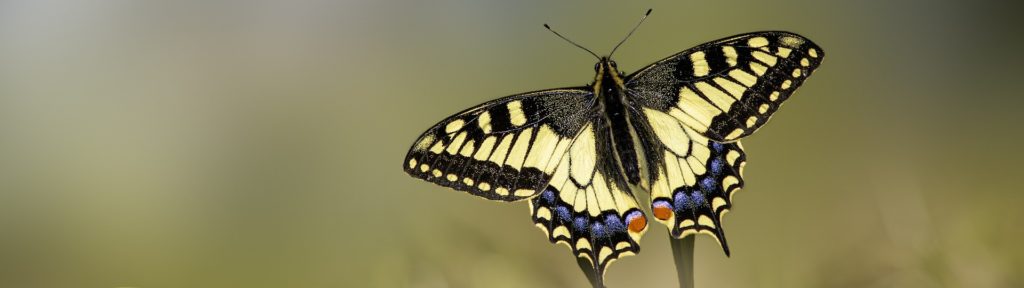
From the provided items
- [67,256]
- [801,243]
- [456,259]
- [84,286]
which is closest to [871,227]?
[801,243]

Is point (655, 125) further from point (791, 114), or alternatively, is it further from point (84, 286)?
point (84, 286)

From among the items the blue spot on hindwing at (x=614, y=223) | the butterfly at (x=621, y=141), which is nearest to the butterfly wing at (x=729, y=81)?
the butterfly at (x=621, y=141)

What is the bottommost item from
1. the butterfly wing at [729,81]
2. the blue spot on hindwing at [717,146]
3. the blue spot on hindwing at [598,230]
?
the blue spot on hindwing at [598,230]

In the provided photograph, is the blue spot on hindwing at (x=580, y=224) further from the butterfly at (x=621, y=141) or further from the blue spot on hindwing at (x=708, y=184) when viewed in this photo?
the blue spot on hindwing at (x=708, y=184)

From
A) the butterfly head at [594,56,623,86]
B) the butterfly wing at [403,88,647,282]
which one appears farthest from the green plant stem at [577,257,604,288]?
the butterfly head at [594,56,623,86]

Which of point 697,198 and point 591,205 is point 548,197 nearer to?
point 591,205

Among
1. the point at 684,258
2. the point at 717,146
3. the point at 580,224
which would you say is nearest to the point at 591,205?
the point at 580,224
